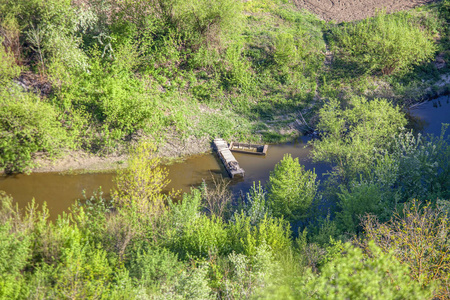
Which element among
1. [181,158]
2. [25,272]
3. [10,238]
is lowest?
[181,158]

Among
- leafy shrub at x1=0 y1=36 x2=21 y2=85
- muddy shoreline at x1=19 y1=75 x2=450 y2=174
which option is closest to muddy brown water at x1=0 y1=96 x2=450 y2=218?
muddy shoreline at x1=19 y1=75 x2=450 y2=174

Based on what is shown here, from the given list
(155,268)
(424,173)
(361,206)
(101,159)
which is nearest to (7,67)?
(101,159)

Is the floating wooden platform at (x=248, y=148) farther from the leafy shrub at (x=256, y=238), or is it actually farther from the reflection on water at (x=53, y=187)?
the leafy shrub at (x=256, y=238)

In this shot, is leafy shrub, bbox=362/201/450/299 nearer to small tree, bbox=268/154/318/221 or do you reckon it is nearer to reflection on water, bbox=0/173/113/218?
small tree, bbox=268/154/318/221

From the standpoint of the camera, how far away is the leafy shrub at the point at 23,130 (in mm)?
37469

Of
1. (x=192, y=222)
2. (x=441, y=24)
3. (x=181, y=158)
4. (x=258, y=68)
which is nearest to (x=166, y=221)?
(x=192, y=222)

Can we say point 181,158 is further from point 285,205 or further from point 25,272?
point 25,272

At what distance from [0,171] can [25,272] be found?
20.6 m

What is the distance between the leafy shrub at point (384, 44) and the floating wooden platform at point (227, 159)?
23162 mm

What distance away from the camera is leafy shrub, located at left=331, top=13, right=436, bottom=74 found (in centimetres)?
5228

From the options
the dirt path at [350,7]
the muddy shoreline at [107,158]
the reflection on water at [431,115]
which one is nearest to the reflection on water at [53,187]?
the muddy shoreline at [107,158]

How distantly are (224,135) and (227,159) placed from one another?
16.7 feet

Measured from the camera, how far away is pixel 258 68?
53375 millimetres

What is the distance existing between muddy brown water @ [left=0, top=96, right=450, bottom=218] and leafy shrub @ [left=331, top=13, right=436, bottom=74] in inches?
420
